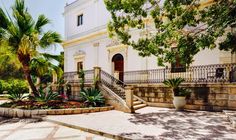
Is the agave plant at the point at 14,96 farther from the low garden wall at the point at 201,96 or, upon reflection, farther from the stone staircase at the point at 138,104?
the low garden wall at the point at 201,96

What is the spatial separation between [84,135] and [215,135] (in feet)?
12.4

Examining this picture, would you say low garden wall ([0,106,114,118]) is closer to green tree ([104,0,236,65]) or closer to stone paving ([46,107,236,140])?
stone paving ([46,107,236,140])

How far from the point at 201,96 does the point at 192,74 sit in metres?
1.78

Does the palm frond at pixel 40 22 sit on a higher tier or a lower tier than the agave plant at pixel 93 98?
higher

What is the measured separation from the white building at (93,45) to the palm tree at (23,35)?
610cm

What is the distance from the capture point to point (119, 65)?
16.6m

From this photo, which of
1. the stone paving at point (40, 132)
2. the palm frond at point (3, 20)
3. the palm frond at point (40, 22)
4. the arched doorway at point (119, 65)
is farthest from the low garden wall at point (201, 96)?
the palm frond at point (3, 20)

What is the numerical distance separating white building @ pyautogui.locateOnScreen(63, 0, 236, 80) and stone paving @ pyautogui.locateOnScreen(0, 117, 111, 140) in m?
8.31

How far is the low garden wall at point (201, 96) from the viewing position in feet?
31.3

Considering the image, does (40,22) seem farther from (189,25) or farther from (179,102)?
(179,102)

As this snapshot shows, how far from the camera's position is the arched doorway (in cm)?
1625

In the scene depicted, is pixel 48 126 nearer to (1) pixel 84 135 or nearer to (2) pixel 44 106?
(1) pixel 84 135

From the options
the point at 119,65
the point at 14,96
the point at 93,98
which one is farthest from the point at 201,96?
the point at 14,96

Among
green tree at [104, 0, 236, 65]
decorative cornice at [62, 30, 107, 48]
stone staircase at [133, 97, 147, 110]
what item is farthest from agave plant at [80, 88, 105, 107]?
decorative cornice at [62, 30, 107, 48]
